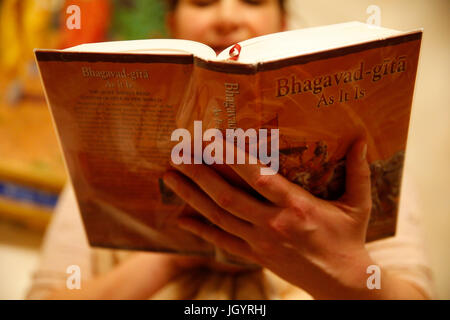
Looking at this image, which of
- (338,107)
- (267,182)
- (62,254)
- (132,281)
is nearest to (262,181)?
(267,182)

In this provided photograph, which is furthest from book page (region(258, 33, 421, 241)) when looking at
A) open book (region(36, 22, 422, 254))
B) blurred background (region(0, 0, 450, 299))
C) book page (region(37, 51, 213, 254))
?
blurred background (region(0, 0, 450, 299))

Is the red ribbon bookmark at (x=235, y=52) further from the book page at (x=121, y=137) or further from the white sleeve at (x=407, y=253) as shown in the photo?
the white sleeve at (x=407, y=253)

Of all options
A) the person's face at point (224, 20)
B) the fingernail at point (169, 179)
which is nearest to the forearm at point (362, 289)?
the fingernail at point (169, 179)

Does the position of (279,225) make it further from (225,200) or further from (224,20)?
(224,20)

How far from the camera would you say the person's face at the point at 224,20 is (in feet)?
2.03

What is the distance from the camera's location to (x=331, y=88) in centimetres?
38

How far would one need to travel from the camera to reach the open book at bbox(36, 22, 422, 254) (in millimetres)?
361

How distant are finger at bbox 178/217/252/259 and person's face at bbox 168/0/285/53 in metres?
0.31

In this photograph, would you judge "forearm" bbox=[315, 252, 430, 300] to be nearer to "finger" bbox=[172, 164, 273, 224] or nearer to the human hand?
the human hand

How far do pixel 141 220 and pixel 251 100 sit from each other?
0.28m

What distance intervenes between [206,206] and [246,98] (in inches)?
6.0
